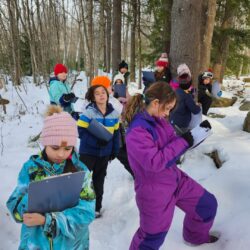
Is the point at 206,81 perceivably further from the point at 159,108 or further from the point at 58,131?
the point at 58,131

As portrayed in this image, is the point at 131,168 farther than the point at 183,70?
No

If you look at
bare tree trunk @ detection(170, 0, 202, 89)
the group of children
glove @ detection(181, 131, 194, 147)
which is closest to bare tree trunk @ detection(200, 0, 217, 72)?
bare tree trunk @ detection(170, 0, 202, 89)

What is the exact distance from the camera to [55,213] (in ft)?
6.48

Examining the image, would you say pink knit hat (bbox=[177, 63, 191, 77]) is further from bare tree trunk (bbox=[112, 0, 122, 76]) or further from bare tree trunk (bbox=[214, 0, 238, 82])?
bare tree trunk (bbox=[112, 0, 122, 76])

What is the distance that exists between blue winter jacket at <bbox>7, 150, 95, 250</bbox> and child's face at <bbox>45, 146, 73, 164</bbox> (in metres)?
0.04

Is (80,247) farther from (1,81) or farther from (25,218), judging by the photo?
(1,81)

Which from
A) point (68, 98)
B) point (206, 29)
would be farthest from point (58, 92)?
point (206, 29)

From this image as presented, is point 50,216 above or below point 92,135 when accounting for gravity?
above

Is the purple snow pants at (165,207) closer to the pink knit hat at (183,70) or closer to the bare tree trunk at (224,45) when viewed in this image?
the pink knit hat at (183,70)

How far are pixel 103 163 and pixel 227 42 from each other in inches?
331

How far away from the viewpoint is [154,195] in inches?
107

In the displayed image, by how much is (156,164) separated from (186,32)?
357 centimetres

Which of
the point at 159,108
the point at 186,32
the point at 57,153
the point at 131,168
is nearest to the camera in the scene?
the point at 57,153

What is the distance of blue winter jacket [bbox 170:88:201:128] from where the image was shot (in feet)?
16.7
